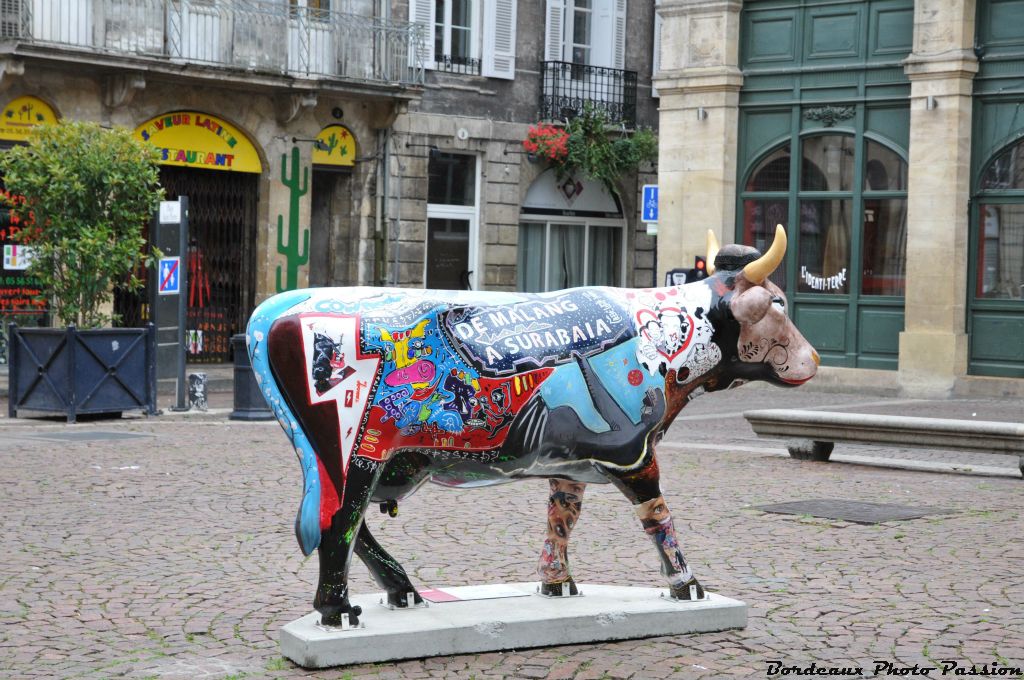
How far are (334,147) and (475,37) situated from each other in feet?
12.5

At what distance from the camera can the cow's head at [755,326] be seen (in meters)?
6.27

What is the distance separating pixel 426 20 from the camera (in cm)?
2756

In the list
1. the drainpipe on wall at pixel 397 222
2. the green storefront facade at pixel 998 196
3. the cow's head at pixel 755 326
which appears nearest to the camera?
the cow's head at pixel 755 326

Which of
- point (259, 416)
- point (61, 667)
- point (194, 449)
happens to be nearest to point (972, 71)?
point (259, 416)

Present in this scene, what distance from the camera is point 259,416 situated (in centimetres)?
1605

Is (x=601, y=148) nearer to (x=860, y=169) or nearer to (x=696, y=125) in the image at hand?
(x=696, y=125)

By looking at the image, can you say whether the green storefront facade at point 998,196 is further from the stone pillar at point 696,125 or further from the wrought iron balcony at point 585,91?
the wrought iron balcony at point 585,91

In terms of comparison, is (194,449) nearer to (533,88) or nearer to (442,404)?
(442,404)

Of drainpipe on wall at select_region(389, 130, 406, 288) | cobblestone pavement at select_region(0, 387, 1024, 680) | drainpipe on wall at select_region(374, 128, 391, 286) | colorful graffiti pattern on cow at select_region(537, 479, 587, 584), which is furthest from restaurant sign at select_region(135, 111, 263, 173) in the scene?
colorful graffiti pattern on cow at select_region(537, 479, 587, 584)

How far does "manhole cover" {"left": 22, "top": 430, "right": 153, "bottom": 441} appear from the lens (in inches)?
542

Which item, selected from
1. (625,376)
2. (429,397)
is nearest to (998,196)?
(625,376)

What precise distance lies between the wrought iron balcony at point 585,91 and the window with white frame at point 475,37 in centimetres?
103

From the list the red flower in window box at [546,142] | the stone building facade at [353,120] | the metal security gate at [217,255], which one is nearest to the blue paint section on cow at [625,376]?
the stone building facade at [353,120]

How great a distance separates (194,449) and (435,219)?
15.3 meters
